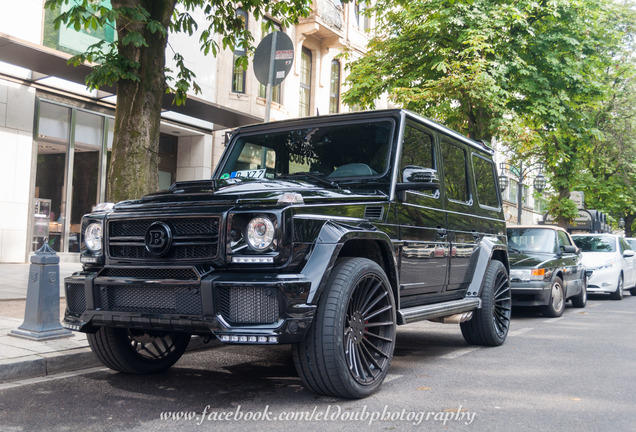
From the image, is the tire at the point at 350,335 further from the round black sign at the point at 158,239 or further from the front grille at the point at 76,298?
the front grille at the point at 76,298

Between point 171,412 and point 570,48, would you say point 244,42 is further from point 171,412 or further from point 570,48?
point 570,48

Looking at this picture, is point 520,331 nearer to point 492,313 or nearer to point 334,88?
point 492,313

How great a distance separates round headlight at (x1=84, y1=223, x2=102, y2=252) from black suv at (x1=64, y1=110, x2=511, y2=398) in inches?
0.4

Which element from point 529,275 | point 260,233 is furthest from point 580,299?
point 260,233

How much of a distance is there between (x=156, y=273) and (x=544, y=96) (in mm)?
14235

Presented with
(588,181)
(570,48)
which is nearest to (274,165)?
(570,48)

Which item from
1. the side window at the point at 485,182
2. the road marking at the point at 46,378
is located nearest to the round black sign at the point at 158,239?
the road marking at the point at 46,378

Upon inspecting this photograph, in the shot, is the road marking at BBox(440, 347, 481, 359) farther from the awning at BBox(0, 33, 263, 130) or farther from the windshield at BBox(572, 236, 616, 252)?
the windshield at BBox(572, 236, 616, 252)

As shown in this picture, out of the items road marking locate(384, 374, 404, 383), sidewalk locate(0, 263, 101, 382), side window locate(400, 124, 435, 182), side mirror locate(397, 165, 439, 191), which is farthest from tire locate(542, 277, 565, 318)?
sidewalk locate(0, 263, 101, 382)

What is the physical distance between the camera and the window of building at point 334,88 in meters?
25.9

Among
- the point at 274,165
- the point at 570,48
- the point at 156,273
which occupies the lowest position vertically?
the point at 156,273

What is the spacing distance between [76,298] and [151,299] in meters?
0.74

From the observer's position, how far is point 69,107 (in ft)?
50.4

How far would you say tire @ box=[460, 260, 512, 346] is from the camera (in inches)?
256
